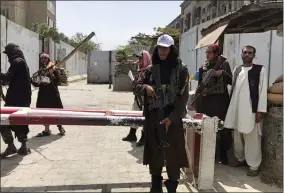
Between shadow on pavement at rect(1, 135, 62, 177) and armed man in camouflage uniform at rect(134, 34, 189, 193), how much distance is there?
1.68 m

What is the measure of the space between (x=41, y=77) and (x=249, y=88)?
3328 mm

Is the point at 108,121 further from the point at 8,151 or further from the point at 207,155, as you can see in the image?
the point at 8,151

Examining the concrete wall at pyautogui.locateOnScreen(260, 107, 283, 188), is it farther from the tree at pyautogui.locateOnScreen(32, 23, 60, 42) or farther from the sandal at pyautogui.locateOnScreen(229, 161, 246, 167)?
the tree at pyautogui.locateOnScreen(32, 23, 60, 42)

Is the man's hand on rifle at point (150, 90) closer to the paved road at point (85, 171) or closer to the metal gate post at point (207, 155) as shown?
the metal gate post at point (207, 155)

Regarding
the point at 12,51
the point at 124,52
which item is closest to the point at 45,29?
the point at 12,51

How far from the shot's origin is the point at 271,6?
205 inches

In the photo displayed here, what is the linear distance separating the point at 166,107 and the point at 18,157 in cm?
237

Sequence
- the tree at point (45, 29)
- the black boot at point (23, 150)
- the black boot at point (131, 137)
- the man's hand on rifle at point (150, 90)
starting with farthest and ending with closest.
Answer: the black boot at point (131, 137)
the tree at point (45, 29)
the black boot at point (23, 150)
the man's hand on rifle at point (150, 90)

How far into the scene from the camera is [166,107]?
3.08 m

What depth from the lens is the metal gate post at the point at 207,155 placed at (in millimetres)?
3545

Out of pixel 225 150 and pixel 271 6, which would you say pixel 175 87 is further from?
pixel 271 6

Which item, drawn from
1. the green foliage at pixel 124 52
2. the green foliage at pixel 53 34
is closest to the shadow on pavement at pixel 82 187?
the green foliage at pixel 53 34

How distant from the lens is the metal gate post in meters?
3.54

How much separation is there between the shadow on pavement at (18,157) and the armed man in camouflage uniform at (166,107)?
5.51 ft
